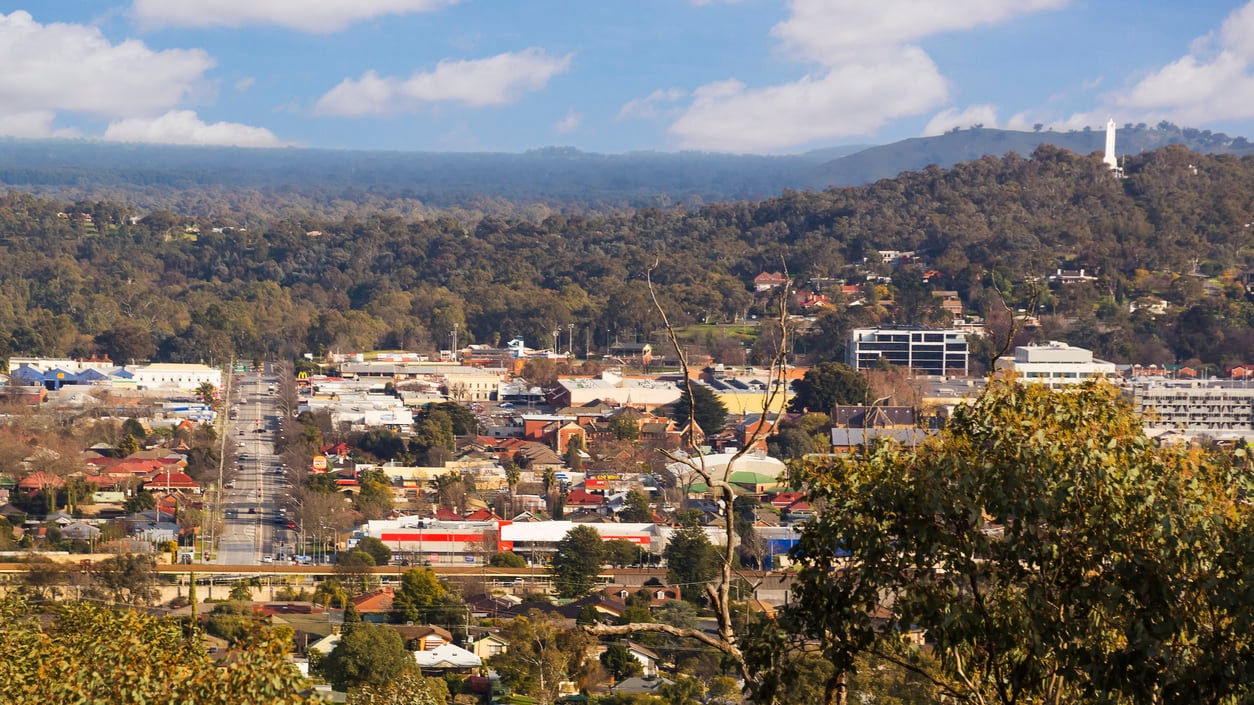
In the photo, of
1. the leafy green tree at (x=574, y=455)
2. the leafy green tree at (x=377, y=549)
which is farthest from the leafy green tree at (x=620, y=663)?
the leafy green tree at (x=574, y=455)

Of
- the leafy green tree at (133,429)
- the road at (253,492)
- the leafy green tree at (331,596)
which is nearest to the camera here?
the leafy green tree at (331,596)

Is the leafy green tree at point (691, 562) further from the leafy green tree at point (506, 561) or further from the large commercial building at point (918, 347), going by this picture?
the large commercial building at point (918, 347)

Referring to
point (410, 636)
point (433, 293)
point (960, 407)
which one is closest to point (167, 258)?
point (433, 293)

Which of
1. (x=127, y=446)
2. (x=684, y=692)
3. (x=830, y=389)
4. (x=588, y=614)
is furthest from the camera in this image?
(x=830, y=389)

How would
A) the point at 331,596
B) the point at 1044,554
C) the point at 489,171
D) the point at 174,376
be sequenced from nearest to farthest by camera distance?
the point at 1044,554 < the point at 331,596 < the point at 174,376 < the point at 489,171

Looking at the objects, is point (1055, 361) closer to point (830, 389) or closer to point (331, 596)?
point (830, 389)

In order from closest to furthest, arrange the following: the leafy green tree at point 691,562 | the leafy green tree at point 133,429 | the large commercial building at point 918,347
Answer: the leafy green tree at point 691,562 < the leafy green tree at point 133,429 < the large commercial building at point 918,347

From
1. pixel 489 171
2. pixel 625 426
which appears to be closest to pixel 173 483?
pixel 625 426
